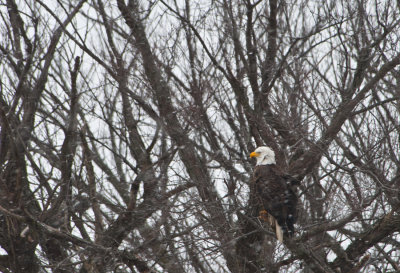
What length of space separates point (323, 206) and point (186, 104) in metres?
2.00

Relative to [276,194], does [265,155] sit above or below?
above

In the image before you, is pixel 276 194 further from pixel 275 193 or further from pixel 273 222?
pixel 273 222

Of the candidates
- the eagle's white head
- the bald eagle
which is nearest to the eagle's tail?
the bald eagle

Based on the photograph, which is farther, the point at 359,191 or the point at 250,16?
the point at 250,16

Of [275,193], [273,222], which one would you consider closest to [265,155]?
[275,193]

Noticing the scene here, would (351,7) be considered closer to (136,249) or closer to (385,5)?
(385,5)

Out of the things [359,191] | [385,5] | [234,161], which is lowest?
[359,191]

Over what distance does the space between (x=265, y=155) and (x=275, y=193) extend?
1.67 ft

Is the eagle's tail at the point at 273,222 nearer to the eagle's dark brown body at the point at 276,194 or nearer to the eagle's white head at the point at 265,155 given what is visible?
the eagle's dark brown body at the point at 276,194

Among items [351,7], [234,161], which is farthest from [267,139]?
[351,7]

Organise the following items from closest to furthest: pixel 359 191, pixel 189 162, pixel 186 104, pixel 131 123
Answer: pixel 359 191 < pixel 189 162 < pixel 186 104 < pixel 131 123

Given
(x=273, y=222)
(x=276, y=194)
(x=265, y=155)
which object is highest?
(x=265, y=155)

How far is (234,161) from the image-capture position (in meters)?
5.69

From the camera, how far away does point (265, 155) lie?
18.5 feet
